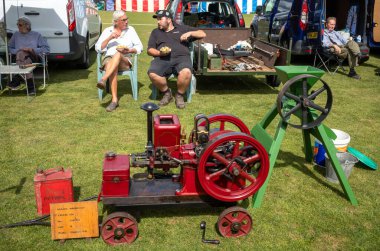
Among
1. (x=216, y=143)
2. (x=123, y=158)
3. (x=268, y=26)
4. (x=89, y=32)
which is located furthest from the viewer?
(x=268, y=26)

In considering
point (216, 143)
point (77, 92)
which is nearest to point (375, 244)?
point (216, 143)

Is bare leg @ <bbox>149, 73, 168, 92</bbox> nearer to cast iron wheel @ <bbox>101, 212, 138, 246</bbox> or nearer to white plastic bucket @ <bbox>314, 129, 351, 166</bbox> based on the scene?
white plastic bucket @ <bbox>314, 129, 351, 166</bbox>

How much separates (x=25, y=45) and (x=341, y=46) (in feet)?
23.1

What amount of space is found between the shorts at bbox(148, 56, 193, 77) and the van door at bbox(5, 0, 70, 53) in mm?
2454

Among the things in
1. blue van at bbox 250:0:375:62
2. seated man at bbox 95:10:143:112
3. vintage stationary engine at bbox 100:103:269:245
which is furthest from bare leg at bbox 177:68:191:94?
vintage stationary engine at bbox 100:103:269:245

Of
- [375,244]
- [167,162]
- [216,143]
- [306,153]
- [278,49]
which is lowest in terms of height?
[375,244]

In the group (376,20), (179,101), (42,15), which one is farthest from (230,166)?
(376,20)

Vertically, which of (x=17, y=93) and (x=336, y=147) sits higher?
(x=17, y=93)

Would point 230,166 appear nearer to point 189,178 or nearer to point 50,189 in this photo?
point 189,178

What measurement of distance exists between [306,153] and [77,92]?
14.8ft

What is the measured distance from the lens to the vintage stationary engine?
3152mm

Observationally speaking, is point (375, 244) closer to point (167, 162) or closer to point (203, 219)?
point (203, 219)

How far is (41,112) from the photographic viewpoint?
6227 millimetres

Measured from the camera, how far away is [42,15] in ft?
25.5
